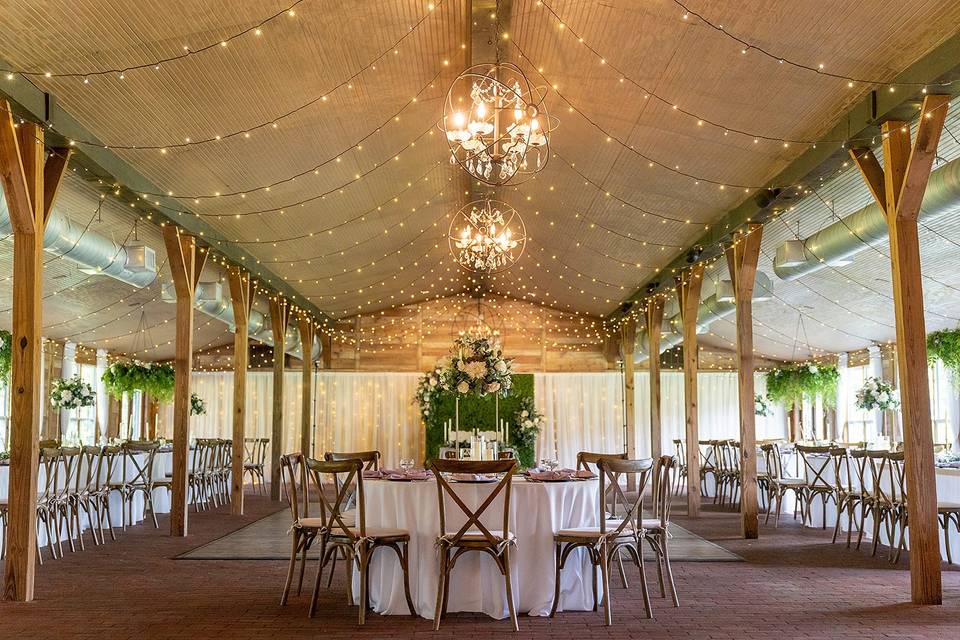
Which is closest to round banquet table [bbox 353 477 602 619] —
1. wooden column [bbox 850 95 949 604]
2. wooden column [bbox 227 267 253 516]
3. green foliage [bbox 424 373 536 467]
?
Answer: wooden column [bbox 850 95 949 604]

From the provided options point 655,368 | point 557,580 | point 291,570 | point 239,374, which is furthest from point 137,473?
point 655,368

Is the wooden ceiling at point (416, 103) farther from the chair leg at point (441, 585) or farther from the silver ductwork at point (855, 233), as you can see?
the chair leg at point (441, 585)

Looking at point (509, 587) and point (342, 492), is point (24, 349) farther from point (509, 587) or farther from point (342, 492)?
point (509, 587)

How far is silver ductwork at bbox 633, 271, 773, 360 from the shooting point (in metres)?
12.0

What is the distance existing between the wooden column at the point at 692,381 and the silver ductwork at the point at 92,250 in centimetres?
708

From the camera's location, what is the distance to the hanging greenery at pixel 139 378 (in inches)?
637

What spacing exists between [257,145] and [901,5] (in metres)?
5.89

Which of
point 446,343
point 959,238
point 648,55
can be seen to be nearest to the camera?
point 648,55

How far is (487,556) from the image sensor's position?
5.95m

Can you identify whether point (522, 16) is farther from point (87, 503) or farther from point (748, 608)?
point (87, 503)

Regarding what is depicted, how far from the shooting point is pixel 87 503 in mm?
9641

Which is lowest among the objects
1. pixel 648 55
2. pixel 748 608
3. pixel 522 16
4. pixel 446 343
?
pixel 748 608

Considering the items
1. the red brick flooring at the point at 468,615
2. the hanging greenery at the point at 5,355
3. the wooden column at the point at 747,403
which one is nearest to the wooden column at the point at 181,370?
the red brick flooring at the point at 468,615

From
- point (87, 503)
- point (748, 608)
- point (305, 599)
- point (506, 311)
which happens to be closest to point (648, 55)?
point (748, 608)
